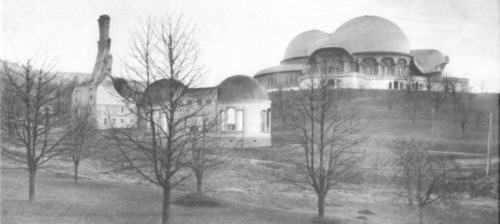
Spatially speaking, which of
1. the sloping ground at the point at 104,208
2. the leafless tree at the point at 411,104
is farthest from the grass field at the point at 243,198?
the leafless tree at the point at 411,104

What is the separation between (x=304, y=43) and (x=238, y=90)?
37867 millimetres

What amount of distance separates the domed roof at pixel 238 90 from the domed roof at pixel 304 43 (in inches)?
1397

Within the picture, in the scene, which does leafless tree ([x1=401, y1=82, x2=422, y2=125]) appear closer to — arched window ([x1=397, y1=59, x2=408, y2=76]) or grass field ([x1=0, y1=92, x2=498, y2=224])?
grass field ([x1=0, y1=92, x2=498, y2=224])

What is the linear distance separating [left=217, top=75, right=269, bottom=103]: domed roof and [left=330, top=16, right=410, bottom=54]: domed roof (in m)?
29.5

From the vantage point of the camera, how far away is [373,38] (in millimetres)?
58906

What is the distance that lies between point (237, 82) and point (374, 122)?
13741 millimetres

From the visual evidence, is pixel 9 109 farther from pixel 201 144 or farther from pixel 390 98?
pixel 390 98

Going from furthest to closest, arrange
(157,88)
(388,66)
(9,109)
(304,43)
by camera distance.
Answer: (304,43) < (388,66) < (9,109) < (157,88)

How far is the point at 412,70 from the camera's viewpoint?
6100cm

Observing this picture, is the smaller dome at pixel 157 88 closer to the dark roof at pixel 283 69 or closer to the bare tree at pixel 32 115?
the bare tree at pixel 32 115

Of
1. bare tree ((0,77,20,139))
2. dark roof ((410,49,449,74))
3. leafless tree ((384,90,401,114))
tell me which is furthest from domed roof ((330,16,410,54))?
bare tree ((0,77,20,139))

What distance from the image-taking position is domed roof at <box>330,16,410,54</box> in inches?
2308

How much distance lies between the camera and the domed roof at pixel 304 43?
66.2 metres

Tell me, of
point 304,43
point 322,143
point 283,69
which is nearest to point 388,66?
point 304,43
